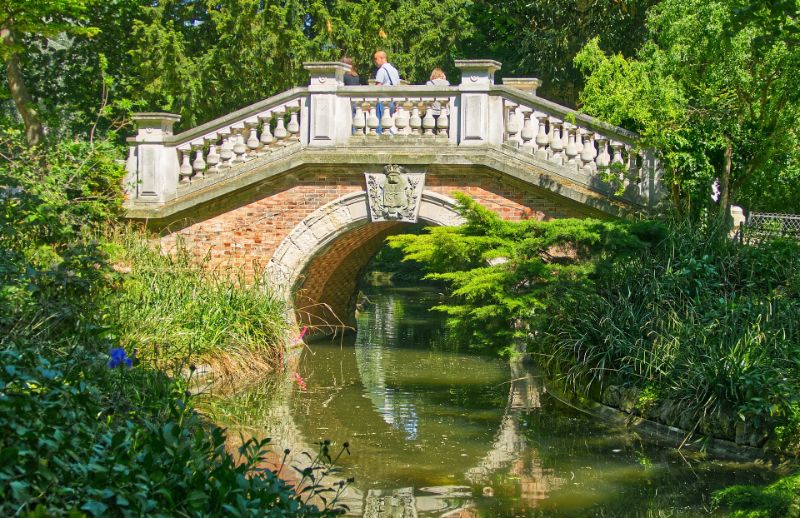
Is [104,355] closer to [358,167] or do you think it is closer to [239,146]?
[358,167]

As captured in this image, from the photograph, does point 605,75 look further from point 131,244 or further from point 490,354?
point 131,244

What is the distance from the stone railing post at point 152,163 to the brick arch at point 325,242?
5.92 ft

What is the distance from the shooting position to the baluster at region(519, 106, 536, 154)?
43.9ft

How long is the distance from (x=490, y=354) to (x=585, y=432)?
5320 mm

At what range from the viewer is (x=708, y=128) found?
12.6m

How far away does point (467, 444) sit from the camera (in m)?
9.54

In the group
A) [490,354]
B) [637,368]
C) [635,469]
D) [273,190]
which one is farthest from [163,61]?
[635,469]

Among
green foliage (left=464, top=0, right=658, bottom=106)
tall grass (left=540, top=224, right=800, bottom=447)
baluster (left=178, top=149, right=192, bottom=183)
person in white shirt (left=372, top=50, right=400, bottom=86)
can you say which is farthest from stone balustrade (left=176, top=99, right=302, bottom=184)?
green foliage (left=464, top=0, right=658, bottom=106)

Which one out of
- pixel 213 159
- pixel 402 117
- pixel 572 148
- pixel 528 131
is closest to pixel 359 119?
pixel 402 117

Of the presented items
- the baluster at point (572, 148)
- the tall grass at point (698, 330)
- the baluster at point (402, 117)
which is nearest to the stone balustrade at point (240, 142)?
the baluster at point (402, 117)

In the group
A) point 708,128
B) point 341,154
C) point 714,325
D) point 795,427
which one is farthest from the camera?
point 341,154

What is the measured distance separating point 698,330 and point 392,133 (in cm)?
548

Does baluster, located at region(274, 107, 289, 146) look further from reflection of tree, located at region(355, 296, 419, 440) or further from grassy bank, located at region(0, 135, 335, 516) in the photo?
reflection of tree, located at region(355, 296, 419, 440)

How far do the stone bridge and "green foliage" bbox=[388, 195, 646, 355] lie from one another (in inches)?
62.3
